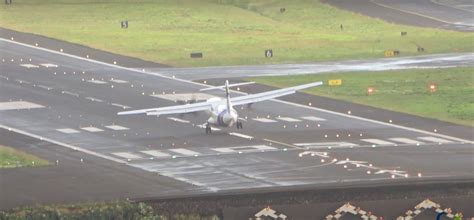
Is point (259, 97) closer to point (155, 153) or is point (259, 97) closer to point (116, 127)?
point (116, 127)

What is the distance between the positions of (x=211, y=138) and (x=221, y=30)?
64.0 m

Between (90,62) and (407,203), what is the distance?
8464cm

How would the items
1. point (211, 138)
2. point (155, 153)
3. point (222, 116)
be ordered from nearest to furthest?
point (155, 153), point (211, 138), point (222, 116)

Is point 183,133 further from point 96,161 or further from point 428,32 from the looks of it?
point 428,32

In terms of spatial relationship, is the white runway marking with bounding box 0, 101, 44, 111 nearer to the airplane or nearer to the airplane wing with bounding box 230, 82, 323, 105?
the airplane

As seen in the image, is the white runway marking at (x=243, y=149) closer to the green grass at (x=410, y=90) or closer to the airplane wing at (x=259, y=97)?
the airplane wing at (x=259, y=97)

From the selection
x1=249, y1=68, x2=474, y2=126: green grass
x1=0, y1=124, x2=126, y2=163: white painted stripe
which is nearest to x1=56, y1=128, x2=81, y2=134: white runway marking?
x1=0, y1=124, x2=126, y2=163: white painted stripe

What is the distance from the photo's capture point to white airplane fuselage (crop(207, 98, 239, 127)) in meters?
111

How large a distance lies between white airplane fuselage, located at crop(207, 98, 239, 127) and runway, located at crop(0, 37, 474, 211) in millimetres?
1016

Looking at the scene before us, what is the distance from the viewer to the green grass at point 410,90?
12244 centimetres

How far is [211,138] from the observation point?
359 ft

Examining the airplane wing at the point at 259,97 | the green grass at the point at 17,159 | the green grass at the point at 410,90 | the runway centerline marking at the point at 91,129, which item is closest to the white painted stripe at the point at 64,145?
the green grass at the point at 17,159

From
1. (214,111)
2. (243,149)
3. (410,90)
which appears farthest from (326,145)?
(410,90)

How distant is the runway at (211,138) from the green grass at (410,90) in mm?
5683
